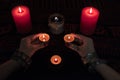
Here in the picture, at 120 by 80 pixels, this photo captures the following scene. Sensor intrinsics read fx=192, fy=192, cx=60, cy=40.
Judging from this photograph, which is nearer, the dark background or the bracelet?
the bracelet

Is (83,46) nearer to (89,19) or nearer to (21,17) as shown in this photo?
(89,19)

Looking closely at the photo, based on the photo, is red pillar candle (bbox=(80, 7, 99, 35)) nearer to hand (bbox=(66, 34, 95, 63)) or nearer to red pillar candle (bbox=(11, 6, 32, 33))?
hand (bbox=(66, 34, 95, 63))

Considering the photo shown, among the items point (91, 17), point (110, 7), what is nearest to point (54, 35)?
point (91, 17)

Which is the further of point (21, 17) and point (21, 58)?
point (21, 17)

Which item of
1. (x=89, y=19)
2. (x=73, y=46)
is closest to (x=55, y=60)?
(x=73, y=46)

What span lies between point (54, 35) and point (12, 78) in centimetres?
28

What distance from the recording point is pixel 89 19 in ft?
2.84

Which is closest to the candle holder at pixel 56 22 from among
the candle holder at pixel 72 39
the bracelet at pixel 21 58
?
the candle holder at pixel 72 39

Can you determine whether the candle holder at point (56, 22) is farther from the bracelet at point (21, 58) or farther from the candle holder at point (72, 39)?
the bracelet at point (21, 58)

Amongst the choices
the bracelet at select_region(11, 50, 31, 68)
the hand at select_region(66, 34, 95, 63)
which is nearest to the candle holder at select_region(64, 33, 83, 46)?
the hand at select_region(66, 34, 95, 63)

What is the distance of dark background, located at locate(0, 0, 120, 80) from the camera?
0.86 metres

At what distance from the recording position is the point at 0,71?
64 centimetres

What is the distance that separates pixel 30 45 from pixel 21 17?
0.47ft

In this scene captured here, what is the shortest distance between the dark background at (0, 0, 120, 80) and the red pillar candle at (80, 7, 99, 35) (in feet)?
0.16
